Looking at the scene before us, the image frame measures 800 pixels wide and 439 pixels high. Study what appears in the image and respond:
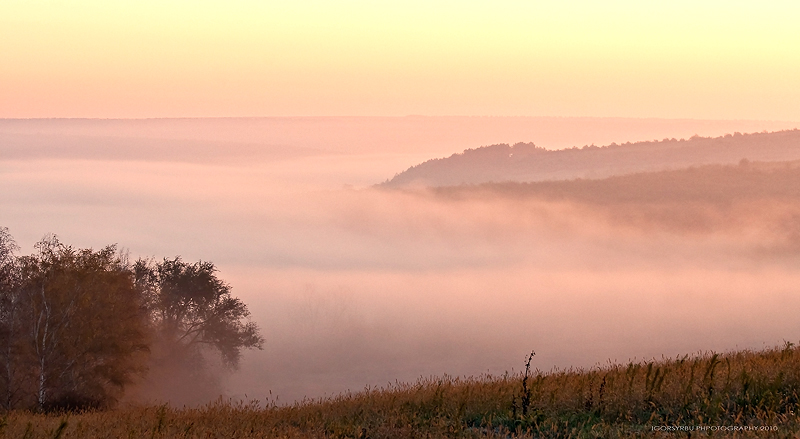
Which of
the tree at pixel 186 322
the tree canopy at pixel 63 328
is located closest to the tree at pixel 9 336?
the tree canopy at pixel 63 328

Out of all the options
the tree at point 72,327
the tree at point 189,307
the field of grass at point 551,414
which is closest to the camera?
the field of grass at point 551,414

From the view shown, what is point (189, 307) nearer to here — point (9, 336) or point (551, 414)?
point (9, 336)

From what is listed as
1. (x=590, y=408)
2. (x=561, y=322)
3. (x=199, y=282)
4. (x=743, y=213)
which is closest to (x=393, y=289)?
(x=561, y=322)

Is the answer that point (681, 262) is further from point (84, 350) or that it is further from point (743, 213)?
point (84, 350)

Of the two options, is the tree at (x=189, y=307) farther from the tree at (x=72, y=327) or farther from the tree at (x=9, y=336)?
the tree at (x=9, y=336)

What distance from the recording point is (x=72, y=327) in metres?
35.0

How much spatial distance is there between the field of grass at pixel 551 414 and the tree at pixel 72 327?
2173cm

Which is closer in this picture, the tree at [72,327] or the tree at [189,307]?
the tree at [72,327]

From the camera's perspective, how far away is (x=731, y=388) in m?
12.3

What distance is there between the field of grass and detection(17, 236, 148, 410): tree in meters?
21.7

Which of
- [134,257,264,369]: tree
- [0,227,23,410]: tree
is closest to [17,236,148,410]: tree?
[0,227,23,410]: tree

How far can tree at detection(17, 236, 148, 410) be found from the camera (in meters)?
34.2

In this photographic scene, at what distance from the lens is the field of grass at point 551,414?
11.2 m

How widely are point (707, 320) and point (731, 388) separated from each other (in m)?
126
